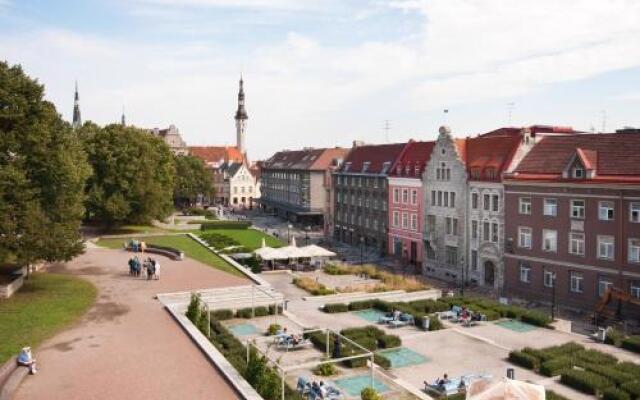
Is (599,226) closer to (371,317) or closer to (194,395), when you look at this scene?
(371,317)

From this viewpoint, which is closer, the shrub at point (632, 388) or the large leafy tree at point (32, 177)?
the shrub at point (632, 388)

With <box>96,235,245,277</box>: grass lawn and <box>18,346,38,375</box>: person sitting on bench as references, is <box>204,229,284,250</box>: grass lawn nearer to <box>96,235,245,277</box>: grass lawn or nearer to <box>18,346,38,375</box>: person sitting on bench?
<box>96,235,245,277</box>: grass lawn

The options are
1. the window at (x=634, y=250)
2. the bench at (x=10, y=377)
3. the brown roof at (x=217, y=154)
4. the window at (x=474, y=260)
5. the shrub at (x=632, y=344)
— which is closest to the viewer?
the bench at (x=10, y=377)

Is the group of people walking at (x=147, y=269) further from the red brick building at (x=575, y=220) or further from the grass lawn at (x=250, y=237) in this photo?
the red brick building at (x=575, y=220)

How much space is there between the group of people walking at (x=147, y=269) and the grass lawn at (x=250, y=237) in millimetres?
21945

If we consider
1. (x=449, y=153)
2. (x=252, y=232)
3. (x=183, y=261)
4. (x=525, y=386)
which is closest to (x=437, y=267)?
(x=449, y=153)

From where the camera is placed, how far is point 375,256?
234ft

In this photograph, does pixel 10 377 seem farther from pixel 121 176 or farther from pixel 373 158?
pixel 373 158

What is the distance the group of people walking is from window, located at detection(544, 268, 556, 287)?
30.5 metres

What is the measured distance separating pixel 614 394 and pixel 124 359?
67.0 ft

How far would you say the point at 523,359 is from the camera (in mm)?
28438

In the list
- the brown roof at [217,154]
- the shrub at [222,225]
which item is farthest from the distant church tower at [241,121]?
the shrub at [222,225]

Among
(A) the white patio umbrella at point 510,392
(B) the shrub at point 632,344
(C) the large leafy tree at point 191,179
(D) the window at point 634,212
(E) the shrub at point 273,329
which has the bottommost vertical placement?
(B) the shrub at point 632,344

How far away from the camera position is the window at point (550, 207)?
154 feet
